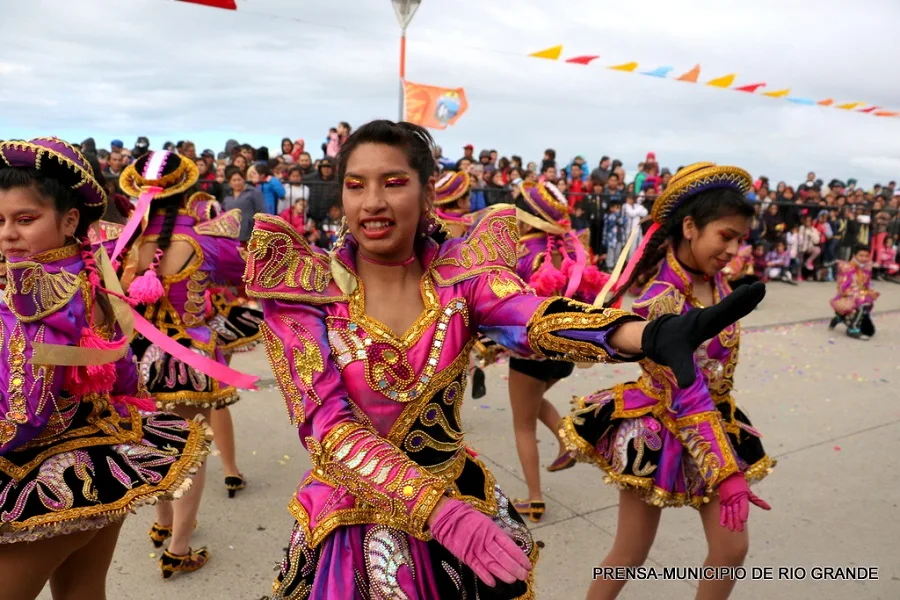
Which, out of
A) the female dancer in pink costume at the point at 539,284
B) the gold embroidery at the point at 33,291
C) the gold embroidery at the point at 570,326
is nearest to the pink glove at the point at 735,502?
the gold embroidery at the point at 570,326

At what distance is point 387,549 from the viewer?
1.82 meters

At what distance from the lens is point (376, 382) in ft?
6.02

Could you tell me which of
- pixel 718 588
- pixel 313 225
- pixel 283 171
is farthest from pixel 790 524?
pixel 283 171

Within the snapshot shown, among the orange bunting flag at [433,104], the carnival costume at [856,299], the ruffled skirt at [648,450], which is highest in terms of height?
the orange bunting flag at [433,104]

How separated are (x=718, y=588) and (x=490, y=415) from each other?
333 centimetres

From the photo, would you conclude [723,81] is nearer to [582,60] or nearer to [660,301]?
[582,60]

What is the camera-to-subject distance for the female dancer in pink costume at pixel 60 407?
6.88 feet

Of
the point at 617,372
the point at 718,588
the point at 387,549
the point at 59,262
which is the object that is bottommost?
the point at 617,372

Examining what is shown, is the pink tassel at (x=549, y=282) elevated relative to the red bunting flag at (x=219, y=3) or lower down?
lower down

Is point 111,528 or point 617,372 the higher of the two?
point 111,528

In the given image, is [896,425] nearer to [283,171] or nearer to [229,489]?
[229,489]

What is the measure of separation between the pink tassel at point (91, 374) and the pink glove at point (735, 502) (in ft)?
6.59

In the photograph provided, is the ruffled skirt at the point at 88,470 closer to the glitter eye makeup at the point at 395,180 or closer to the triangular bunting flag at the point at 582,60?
the glitter eye makeup at the point at 395,180

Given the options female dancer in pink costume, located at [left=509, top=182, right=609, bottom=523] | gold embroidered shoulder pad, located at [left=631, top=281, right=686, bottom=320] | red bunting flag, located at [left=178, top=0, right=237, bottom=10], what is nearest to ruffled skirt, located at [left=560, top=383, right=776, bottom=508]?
gold embroidered shoulder pad, located at [left=631, top=281, right=686, bottom=320]
